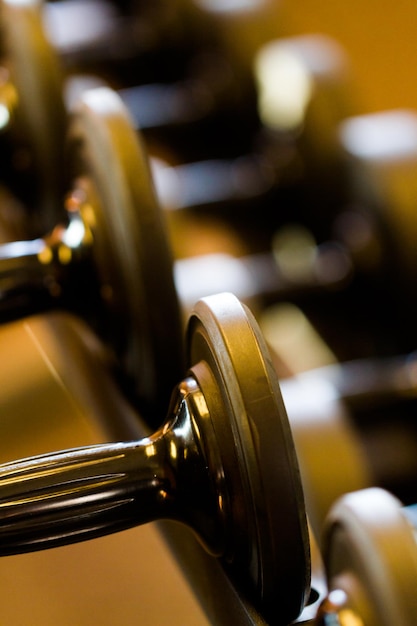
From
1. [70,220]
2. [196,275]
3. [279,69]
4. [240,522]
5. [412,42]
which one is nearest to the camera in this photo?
[240,522]

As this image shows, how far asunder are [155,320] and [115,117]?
9cm

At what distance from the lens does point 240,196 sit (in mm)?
757

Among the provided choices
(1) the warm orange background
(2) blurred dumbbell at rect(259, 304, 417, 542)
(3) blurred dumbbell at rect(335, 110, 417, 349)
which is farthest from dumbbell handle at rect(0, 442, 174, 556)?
(1) the warm orange background

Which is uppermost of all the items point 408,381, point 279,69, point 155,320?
point 279,69

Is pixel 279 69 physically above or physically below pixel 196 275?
above

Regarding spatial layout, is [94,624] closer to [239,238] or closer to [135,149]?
[135,149]

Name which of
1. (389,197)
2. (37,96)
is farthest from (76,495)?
(389,197)

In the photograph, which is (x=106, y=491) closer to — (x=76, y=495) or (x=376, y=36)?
(x=76, y=495)

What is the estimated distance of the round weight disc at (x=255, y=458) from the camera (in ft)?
0.83

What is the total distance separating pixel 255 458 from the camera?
25 centimetres

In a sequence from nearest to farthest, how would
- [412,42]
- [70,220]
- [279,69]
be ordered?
[70,220]
[279,69]
[412,42]

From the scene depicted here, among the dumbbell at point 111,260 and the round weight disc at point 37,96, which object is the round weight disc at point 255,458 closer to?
the dumbbell at point 111,260

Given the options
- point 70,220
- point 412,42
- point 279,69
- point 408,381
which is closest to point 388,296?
point 408,381

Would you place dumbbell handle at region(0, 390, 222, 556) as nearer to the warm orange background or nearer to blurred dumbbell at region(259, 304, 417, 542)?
blurred dumbbell at region(259, 304, 417, 542)
